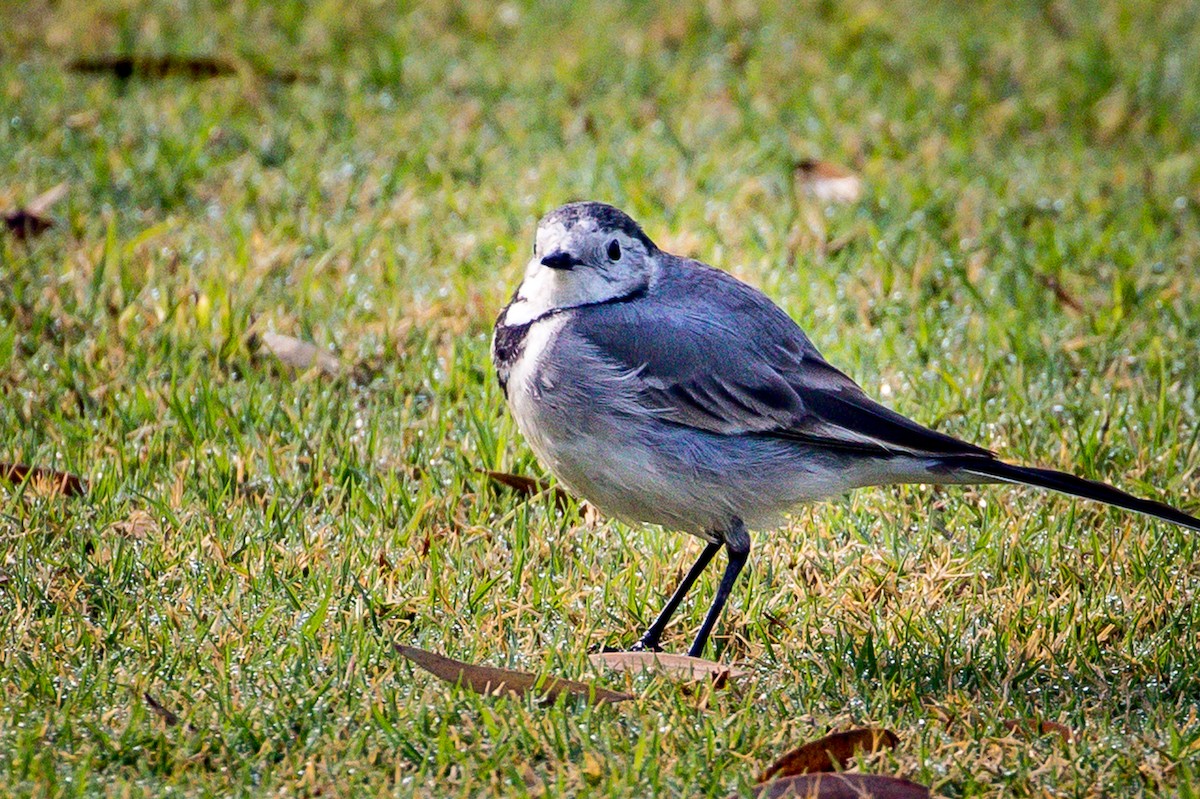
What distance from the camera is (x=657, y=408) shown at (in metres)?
4.09

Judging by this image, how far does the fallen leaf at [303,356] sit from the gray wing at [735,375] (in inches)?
59.1

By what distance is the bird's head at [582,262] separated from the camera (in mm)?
4234

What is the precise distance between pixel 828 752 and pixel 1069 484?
0.93m

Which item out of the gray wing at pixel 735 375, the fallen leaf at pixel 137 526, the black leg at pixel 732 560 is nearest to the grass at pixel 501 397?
the fallen leaf at pixel 137 526

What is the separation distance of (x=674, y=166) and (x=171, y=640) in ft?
12.6

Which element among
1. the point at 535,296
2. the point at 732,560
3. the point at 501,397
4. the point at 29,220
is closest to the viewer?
the point at 732,560

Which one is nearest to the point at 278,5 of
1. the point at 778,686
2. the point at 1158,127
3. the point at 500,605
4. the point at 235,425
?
the point at 235,425

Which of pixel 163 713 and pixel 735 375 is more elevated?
pixel 735 375

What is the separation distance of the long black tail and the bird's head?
104 cm

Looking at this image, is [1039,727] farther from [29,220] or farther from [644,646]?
[29,220]

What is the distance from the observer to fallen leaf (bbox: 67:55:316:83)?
7.61m

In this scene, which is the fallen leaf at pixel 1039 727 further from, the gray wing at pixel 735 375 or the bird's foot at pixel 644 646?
the bird's foot at pixel 644 646

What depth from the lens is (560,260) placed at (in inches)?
164

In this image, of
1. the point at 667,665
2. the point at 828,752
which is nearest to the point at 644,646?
the point at 667,665
